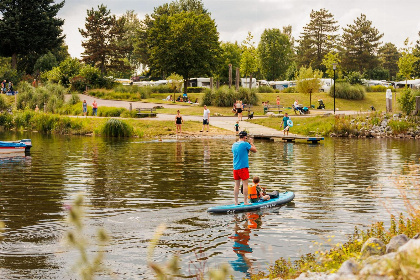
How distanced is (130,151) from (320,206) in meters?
19.2

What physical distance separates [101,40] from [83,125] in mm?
52959

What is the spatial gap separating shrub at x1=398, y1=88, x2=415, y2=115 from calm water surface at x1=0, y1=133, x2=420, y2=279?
13.7m

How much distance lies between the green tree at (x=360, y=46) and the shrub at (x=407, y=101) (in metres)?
66.5

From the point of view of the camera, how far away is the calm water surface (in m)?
11.9

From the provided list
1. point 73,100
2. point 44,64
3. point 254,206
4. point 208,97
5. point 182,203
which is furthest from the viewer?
point 44,64

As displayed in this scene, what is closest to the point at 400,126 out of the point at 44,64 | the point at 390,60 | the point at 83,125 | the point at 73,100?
the point at 83,125

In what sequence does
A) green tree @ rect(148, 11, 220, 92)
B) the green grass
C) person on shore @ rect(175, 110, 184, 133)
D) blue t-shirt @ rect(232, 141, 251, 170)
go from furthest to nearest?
green tree @ rect(148, 11, 220, 92)
the green grass
person on shore @ rect(175, 110, 184, 133)
blue t-shirt @ rect(232, 141, 251, 170)

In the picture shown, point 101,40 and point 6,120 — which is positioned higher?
point 101,40

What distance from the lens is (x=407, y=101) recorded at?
46656 millimetres

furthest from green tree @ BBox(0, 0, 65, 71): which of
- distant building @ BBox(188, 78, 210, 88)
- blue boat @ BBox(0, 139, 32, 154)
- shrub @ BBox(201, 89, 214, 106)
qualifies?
blue boat @ BBox(0, 139, 32, 154)

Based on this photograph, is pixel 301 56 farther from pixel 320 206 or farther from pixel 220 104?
pixel 320 206

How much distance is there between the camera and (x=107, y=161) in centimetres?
2919

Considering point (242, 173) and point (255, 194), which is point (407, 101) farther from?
point (242, 173)

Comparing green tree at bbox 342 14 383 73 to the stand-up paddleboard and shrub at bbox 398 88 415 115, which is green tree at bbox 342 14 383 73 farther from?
the stand-up paddleboard
